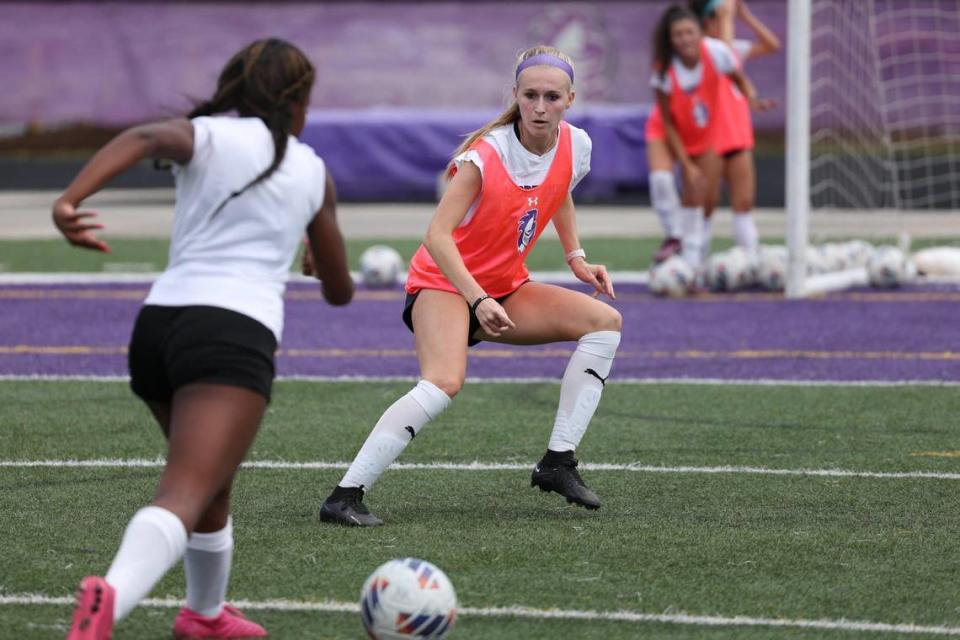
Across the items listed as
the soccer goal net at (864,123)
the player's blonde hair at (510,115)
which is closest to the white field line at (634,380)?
the player's blonde hair at (510,115)

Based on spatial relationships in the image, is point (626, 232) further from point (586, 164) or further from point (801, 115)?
point (586, 164)

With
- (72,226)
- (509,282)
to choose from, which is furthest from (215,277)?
(509,282)

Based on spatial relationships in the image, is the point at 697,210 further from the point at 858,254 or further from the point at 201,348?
the point at 201,348

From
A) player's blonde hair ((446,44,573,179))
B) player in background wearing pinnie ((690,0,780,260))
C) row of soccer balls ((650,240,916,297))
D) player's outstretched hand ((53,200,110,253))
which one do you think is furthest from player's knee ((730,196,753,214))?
player's outstretched hand ((53,200,110,253))

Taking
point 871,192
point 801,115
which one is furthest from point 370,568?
point 871,192

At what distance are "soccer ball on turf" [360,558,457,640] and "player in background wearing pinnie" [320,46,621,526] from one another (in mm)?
1462

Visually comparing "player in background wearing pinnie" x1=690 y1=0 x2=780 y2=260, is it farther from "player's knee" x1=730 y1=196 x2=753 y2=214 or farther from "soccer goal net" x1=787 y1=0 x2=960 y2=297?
"soccer goal net" x1=787 y1=0 x2=960 y2=297

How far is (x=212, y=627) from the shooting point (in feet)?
14.0

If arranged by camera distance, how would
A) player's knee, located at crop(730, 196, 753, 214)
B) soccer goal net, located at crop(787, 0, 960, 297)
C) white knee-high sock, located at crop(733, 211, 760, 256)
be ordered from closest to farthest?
1. soccer goal net, located at crop(787, 0, 960, 297)
2. player's knee, located at crop(730, 196, 753, 214)
3. white knee-high sock, located at crop(733, 211, 760, 256)

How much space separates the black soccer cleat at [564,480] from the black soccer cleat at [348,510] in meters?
0.65

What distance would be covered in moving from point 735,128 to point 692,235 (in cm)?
91

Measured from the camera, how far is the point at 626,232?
19.0 m

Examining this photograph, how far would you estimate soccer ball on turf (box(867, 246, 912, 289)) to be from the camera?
13523 mm

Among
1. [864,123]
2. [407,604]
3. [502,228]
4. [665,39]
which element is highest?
[665,39]
